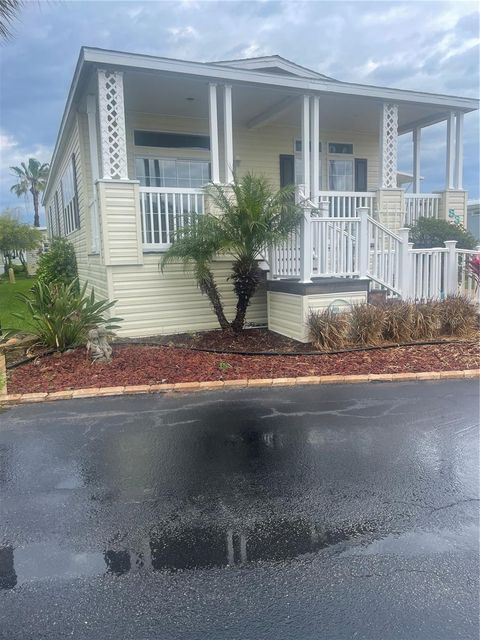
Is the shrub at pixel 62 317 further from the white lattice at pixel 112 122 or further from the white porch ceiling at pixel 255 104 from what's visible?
the white porch ceiling at pixel 255 104

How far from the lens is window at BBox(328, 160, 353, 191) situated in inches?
493

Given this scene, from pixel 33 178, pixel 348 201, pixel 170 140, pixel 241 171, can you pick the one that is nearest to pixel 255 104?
pixel 241 171

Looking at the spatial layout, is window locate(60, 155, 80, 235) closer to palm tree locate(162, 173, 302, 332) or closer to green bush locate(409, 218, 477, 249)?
palm tree locate(162, 173, 302, 332)

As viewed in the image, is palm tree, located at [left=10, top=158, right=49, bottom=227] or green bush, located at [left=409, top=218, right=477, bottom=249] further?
palm tree, located at [left=10, top=158, right=49, bottom=227]

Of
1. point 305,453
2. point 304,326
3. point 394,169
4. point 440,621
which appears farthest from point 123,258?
point 440,621

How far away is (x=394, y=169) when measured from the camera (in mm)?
10266

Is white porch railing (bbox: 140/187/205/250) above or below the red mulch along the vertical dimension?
above

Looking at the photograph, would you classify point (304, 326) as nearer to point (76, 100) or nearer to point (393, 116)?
point (393, 116)

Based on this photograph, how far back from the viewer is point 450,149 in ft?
36.2

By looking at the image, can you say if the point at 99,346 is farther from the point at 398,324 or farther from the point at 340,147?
the point at 340,147

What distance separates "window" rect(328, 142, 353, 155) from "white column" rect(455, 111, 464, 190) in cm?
268

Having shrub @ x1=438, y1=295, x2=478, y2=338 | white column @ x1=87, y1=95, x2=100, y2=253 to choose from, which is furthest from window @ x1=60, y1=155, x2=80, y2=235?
shrub @ x1=438, y1=295, x2=478, y2=338

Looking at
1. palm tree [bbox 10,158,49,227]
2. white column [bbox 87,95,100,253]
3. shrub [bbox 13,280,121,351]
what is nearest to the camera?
shrub [bbox 13,280,121,351]

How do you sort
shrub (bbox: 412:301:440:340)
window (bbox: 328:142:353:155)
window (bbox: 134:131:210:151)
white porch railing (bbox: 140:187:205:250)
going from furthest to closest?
window (bbox: 328:142:353:155) < window (bbox: 134:131:210:151) < white porch railing (bbox: 140:187:205:250) < shrub (bbox: 412:301:440:340)
